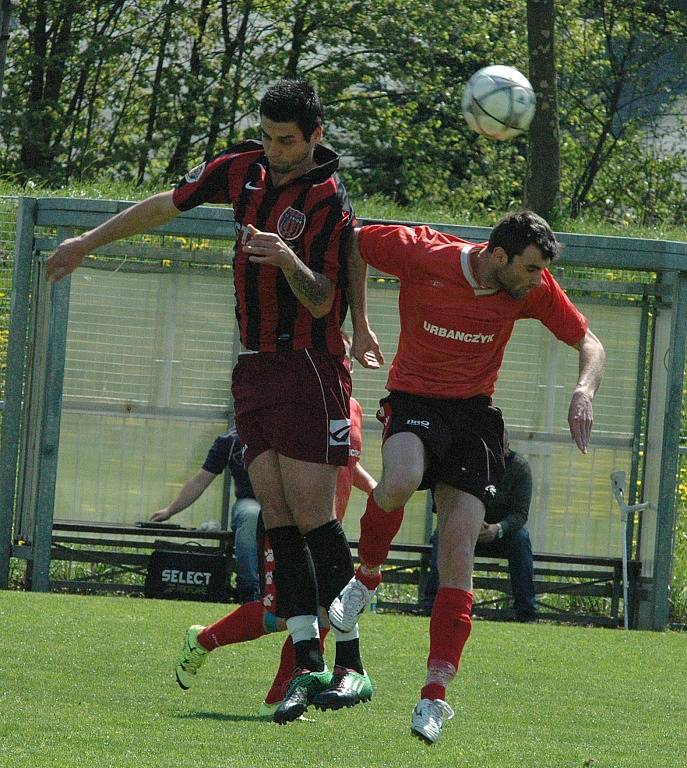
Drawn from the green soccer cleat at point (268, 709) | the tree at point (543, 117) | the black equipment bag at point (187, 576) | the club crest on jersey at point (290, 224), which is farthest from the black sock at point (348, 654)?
the tree at point (543, 117)

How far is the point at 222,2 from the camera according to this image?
83.8 feet

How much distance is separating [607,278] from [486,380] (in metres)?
7.23

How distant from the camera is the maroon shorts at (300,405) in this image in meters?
5.60

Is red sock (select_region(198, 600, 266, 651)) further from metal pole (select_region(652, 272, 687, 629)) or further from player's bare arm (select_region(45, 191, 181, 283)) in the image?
metal pole (select_region(652, 272, 687, 629))

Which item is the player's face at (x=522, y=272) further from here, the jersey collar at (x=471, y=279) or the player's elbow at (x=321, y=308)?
the player's elbow at (x=321, y=308)

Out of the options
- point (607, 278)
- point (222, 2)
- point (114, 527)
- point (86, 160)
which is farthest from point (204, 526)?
point (222, 2)

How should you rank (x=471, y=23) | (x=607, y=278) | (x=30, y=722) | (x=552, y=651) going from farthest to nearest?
(x=471, y=23) < (x=607, y=278) < (x=552, y=651) < (x=30, y=722)

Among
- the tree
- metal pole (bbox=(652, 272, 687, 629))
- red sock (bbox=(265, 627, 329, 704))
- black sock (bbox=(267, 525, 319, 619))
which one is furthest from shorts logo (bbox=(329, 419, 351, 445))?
the tree

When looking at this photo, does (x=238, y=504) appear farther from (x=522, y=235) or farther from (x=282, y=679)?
(x=522, y=235)

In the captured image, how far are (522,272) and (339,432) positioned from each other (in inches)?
37.2

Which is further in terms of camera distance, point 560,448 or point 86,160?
point 86,160

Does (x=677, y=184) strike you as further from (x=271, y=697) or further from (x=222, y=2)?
(x=271, y=697)

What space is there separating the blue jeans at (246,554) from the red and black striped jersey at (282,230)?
571 centimetres

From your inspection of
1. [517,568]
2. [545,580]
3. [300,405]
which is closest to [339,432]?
[300,405]
